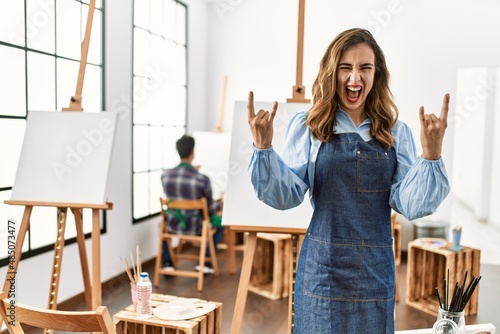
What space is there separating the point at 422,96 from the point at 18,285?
3877 mm

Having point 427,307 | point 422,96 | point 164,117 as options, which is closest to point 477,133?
point 422,96

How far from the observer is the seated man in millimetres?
4148

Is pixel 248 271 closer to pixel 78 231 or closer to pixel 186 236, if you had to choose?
pixel 78 231

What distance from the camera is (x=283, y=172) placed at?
1395 mm

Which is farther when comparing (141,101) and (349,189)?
(141,101)

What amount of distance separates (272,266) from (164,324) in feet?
6.84

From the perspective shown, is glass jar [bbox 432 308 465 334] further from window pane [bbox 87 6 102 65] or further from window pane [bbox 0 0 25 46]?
window pane [bbox 87 6 102 65]

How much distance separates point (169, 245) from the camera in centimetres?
435

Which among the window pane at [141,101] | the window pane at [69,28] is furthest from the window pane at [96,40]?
the window pane at [141,101]

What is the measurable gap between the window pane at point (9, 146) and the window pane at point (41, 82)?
0.17 meters

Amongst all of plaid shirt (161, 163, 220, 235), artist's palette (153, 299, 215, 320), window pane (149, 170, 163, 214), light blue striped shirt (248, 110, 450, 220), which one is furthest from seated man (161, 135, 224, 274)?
light blue striped shirt (248, 110, 450, 220)

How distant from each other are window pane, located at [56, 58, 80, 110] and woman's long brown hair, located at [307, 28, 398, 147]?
2.45 meters

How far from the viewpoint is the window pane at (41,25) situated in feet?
10.5

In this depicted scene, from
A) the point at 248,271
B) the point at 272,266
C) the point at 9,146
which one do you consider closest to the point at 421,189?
the point at 248,271
